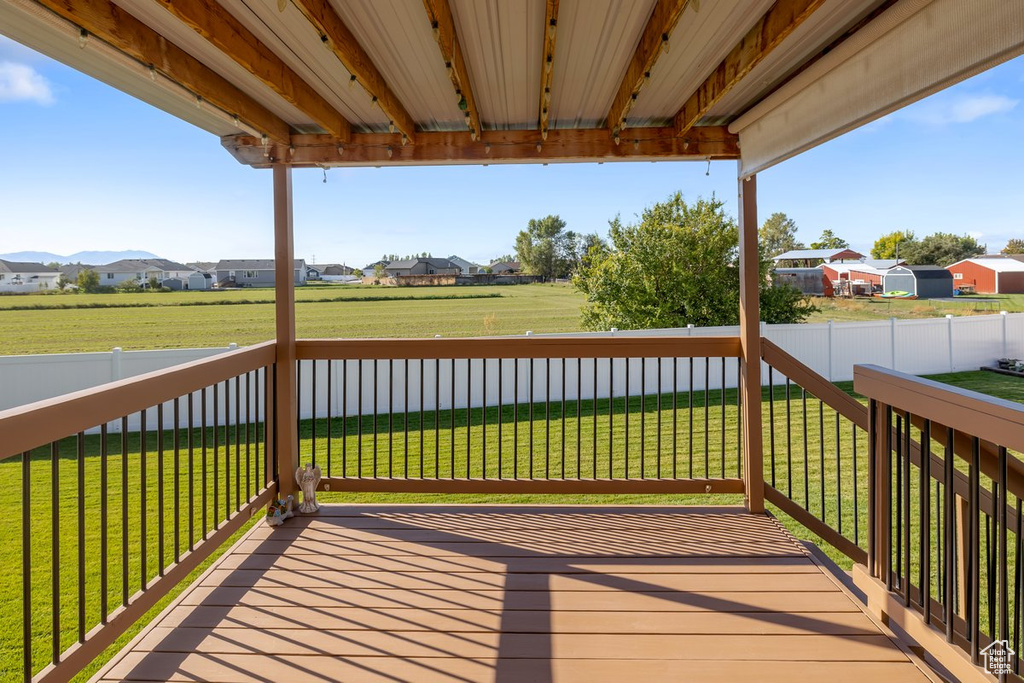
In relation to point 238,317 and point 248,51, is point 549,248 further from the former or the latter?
point 238,317

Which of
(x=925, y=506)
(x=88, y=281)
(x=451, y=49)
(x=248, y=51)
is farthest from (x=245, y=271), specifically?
(x=925, y=506)

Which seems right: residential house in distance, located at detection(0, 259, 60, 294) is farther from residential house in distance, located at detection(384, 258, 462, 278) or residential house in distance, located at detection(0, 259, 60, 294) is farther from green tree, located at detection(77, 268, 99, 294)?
residential house in distance, located at detection(384, 258, 462, 278)

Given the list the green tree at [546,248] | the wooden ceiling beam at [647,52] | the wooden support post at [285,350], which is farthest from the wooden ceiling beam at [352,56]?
the green tree at [546,248]

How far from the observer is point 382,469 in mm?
5645

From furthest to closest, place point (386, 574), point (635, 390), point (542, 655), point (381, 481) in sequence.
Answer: point (635, 390) → point (381, 481) → point (386, 574) → point (542, 655)

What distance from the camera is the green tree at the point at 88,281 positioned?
19.3 m

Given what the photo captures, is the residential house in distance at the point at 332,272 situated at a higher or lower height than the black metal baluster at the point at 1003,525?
higher

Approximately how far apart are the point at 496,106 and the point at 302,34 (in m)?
1.18

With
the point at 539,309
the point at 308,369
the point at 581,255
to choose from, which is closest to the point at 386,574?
the point at 308,369

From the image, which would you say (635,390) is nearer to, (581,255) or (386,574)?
(581,255)

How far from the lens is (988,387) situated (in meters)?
9.96

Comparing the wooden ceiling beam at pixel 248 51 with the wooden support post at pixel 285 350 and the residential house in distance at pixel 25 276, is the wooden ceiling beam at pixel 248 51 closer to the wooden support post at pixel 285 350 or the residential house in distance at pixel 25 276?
the wooden support post at pixel 285 350

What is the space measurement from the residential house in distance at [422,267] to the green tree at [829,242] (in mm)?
8637
